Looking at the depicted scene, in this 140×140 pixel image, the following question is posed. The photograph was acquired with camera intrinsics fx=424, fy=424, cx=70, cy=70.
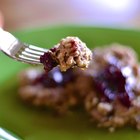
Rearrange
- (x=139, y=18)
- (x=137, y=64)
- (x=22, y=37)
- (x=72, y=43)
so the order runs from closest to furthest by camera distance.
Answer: (x=72, y=43) < (x=137, y=64) < (x=22, y=37) < (x=139, y=18)

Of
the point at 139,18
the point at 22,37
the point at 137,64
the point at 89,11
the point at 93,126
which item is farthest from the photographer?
the point at 89,11

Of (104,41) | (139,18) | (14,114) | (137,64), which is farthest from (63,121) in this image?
(139,18)

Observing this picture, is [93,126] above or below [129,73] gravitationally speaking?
below

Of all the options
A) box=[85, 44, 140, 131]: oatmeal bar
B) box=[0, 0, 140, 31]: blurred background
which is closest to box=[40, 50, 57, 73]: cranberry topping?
box=[85, 44, 140, 131]: oatmeal bar

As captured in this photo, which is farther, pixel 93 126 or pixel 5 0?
pixel 5 0

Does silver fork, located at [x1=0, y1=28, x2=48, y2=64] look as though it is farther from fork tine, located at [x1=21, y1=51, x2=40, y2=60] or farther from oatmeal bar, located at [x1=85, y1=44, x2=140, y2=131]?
oatmeal bar, located at [x1=85, y1=44, x2=140, y2=131]

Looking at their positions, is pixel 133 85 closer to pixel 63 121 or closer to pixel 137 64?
pixel 137 64
